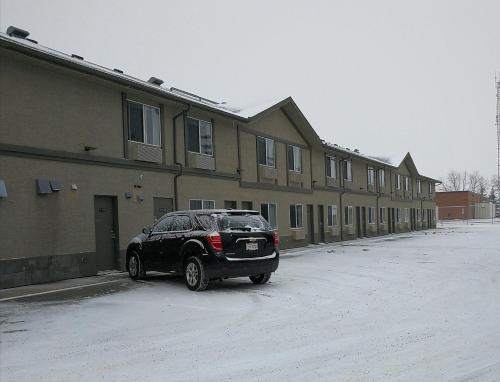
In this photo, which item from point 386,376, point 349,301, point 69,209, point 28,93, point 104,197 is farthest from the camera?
point 104,197

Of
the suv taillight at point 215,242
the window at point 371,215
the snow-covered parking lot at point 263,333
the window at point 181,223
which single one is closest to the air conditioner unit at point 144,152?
the window at point 181,223

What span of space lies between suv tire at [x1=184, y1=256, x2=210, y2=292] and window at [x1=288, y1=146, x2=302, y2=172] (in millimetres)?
16724

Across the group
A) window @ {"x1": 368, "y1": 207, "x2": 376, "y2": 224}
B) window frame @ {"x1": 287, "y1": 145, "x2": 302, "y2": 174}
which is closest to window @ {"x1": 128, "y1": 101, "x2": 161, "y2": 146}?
window frame @ {"x1": 287, "y1": 145, "x2": 302, "y2": 174}

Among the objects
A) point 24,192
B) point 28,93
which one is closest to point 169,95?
point 28,93

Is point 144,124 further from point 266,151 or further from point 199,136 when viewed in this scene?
point 266,151

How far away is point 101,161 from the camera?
1463 centimetres

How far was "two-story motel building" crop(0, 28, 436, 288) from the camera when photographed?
40.0 ft

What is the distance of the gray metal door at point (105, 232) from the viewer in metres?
14.6

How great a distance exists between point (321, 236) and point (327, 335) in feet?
76.5

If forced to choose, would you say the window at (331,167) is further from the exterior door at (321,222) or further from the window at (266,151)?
the window at (266,151)

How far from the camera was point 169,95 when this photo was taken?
55.1 ft

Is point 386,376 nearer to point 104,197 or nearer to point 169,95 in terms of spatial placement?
point 104,197

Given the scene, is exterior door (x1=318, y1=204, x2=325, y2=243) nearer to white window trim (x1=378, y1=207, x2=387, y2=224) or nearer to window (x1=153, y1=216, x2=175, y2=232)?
white window trim (x1=378, y1=207, x2=387, y2=224)

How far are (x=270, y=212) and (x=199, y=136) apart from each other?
6.58 m
